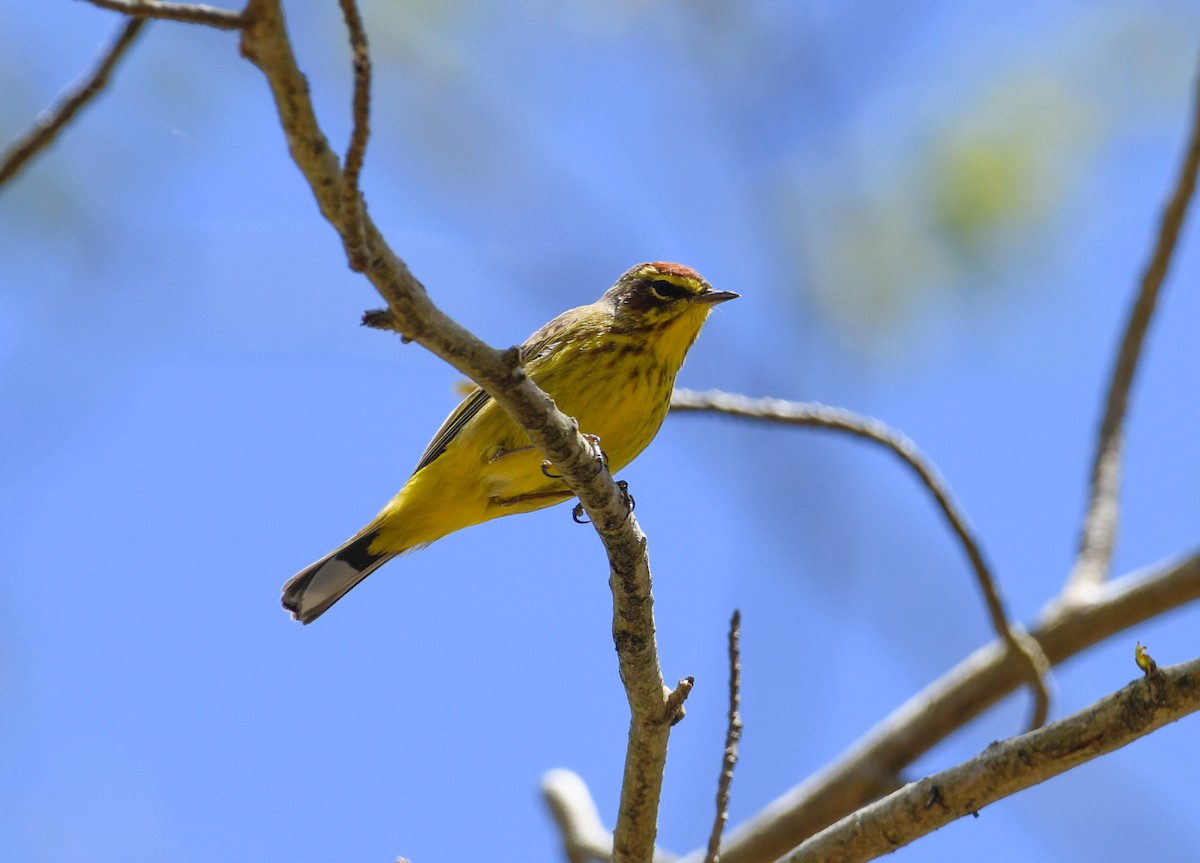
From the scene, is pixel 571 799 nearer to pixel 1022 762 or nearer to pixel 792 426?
pixel 792 426

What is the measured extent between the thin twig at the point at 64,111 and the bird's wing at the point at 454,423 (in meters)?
2.19

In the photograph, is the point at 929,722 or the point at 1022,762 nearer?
the point at 1022,762

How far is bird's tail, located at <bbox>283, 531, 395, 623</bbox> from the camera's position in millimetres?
5715

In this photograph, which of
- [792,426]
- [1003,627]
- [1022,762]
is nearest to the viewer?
[1022,762]

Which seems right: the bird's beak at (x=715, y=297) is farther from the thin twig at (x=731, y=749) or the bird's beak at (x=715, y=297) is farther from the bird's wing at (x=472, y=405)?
the thin twig at (x=731, y=749)

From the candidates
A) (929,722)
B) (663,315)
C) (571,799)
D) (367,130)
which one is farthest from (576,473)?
(929,722)

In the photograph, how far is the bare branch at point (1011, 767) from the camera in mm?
2688

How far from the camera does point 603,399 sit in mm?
5047

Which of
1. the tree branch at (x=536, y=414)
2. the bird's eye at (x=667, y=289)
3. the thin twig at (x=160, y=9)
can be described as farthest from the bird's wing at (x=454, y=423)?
the thin twig at (x=160, y=9)

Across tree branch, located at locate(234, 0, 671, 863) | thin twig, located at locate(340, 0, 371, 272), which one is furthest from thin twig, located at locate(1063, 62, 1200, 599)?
thin twig, located at locate(340, 0, 371, 272)

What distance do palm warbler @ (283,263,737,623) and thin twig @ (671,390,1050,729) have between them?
246 millimetres

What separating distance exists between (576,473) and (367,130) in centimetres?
144

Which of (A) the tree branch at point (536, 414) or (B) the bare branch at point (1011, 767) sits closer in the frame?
(A) the tree branch at point (536, 414)

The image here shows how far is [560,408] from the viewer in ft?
16.8
